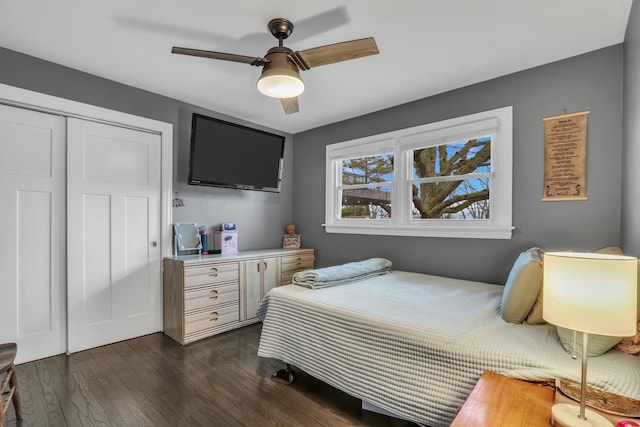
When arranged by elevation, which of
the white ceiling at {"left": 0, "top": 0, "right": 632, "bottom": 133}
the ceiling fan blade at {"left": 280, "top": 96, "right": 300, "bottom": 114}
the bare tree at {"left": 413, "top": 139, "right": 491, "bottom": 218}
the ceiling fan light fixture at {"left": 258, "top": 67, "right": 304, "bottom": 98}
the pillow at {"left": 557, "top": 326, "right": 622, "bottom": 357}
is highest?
the white ceiling at {"left": 0, "top": 0, "right": 632, "bottom": 133}

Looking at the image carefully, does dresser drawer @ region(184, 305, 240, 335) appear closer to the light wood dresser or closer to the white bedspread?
the light wood dresser

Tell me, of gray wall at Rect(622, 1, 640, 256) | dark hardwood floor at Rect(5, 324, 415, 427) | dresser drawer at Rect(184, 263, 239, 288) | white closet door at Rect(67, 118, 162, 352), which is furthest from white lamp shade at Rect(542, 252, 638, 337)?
white closet door at Rect(67, 118, 162, 352)

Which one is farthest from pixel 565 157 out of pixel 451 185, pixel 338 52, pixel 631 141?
pixel 338 52

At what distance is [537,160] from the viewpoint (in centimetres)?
249

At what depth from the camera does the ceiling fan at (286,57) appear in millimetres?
1796

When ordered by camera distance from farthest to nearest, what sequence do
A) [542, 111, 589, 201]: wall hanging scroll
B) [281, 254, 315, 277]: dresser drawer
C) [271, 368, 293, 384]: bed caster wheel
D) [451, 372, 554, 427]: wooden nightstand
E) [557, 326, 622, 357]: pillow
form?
[281, 254, 315, 277]: dresser drawer → [542, 111, 589, 201]: wall hanging scroll → [271, 368, 293, 384]: bed caster wheel → [557, 326, 622, 357]: pillow → [451, 372, 554, 427]: wooden nightstand

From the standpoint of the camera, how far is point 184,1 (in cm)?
177

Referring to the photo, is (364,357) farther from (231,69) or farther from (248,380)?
(231,69)

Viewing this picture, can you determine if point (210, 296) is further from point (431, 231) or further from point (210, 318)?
point (431, 231)

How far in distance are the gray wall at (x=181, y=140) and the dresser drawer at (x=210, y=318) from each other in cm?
94

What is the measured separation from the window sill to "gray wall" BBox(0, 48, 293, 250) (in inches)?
33.4

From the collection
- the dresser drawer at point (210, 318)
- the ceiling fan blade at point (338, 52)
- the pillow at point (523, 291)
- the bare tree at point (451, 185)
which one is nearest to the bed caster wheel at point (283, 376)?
the dresser drawer at point (210, 318)

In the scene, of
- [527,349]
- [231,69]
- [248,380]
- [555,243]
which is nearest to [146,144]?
[231,69]

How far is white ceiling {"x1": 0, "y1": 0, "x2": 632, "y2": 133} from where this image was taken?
1824mm
